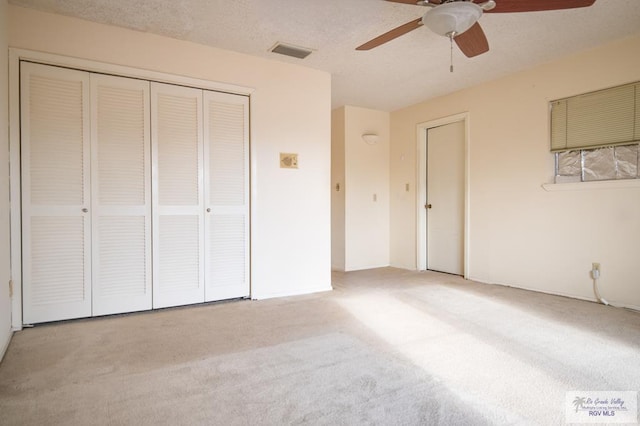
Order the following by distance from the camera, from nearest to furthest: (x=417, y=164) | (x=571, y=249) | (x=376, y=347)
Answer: (x=376, y=347), (x=571, y=249), (x=417, y=164)

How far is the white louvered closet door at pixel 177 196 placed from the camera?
10.5 feet

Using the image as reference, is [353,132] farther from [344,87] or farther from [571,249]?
[571,249]

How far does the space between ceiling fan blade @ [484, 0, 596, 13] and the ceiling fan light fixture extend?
0.13 metres

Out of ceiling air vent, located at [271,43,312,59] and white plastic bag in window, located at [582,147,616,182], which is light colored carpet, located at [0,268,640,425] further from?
ceiling air vent, located at [271,43,312,59]

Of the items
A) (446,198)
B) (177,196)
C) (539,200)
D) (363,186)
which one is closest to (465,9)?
(539,200)

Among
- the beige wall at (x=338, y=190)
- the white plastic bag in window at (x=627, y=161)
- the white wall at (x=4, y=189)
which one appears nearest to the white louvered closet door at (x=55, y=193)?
the white wall at (x=4, y=189)

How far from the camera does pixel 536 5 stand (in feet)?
6.75

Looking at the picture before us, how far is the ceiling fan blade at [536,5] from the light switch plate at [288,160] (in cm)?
224

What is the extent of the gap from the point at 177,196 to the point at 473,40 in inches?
110

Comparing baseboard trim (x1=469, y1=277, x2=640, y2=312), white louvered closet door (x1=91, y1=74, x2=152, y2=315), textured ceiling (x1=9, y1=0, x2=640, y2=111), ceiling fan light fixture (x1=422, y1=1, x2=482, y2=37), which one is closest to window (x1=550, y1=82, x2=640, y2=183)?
textured ceiling (x1=9, y1=0, x2=640, y2=111)

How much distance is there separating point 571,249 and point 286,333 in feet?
10.00

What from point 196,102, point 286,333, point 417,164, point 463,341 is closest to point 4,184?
point 196,102

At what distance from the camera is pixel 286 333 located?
8.74 feet

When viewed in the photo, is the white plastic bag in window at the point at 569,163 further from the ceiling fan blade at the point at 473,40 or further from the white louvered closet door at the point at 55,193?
the white louvered closet door at the point at 55,193
